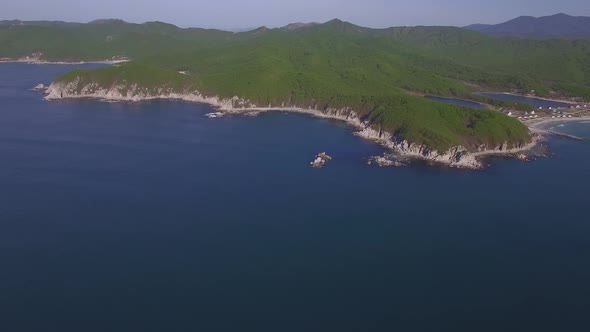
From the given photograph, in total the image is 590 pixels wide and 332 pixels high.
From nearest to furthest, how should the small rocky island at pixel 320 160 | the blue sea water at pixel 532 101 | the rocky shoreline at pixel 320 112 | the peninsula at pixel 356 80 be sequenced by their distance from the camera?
the small rocky island at pixel 320 160 → the rocky shoreline at pixel 320 112 → the peninsula at pixel 356 80 → the blue sea water at pixel 532 101

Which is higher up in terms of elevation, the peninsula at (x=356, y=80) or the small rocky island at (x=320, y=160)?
the peninsula at (x=356, y=80)

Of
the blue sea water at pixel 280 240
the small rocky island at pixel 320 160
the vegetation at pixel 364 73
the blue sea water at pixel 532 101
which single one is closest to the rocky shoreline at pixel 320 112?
the vegetation at pixel 364 73

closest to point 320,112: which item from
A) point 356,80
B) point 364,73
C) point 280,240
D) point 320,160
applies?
point 356,80

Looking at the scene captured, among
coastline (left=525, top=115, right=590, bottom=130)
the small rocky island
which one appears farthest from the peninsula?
the small rocky island

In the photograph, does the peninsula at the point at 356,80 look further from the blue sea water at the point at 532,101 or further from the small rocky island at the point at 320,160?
the small rocky island at the point at 320,160

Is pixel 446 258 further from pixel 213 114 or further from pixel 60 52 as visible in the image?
pixel 60 52

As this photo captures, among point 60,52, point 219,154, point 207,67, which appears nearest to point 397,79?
point 207,67

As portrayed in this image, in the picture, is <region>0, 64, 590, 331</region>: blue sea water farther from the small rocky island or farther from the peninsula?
the peninsula
